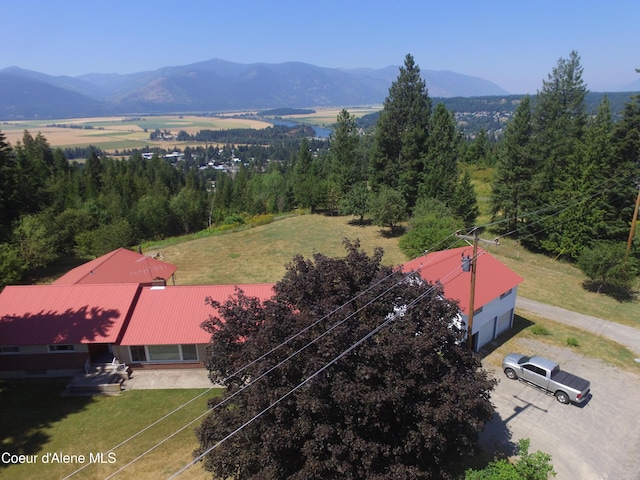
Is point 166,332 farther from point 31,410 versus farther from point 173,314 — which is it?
point 31,410

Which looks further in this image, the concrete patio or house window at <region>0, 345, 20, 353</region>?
house window at <region>0, 345, 20, 353</region>

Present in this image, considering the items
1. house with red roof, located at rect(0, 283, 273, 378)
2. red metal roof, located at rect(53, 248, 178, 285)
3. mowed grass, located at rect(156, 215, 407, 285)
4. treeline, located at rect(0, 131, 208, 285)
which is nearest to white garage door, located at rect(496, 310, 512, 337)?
mowed grass, located at rect(156, 215, 407, 285)

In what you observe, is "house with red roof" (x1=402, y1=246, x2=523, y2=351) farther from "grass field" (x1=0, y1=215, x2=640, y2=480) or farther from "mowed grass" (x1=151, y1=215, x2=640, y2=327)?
"mowed grass" (x1=151, y1=215, x2=640, y2=327)

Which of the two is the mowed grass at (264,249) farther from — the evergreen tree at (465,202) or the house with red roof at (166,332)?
the house with red roof at (166,332)

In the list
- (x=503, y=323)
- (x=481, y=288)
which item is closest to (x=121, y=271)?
(x=481, y=288)

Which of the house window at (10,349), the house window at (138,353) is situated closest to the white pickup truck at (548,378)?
the house window at (138,353)

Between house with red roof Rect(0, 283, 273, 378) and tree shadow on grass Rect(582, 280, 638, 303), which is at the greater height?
house with red roof Rect(0, 283, 273, 378)
